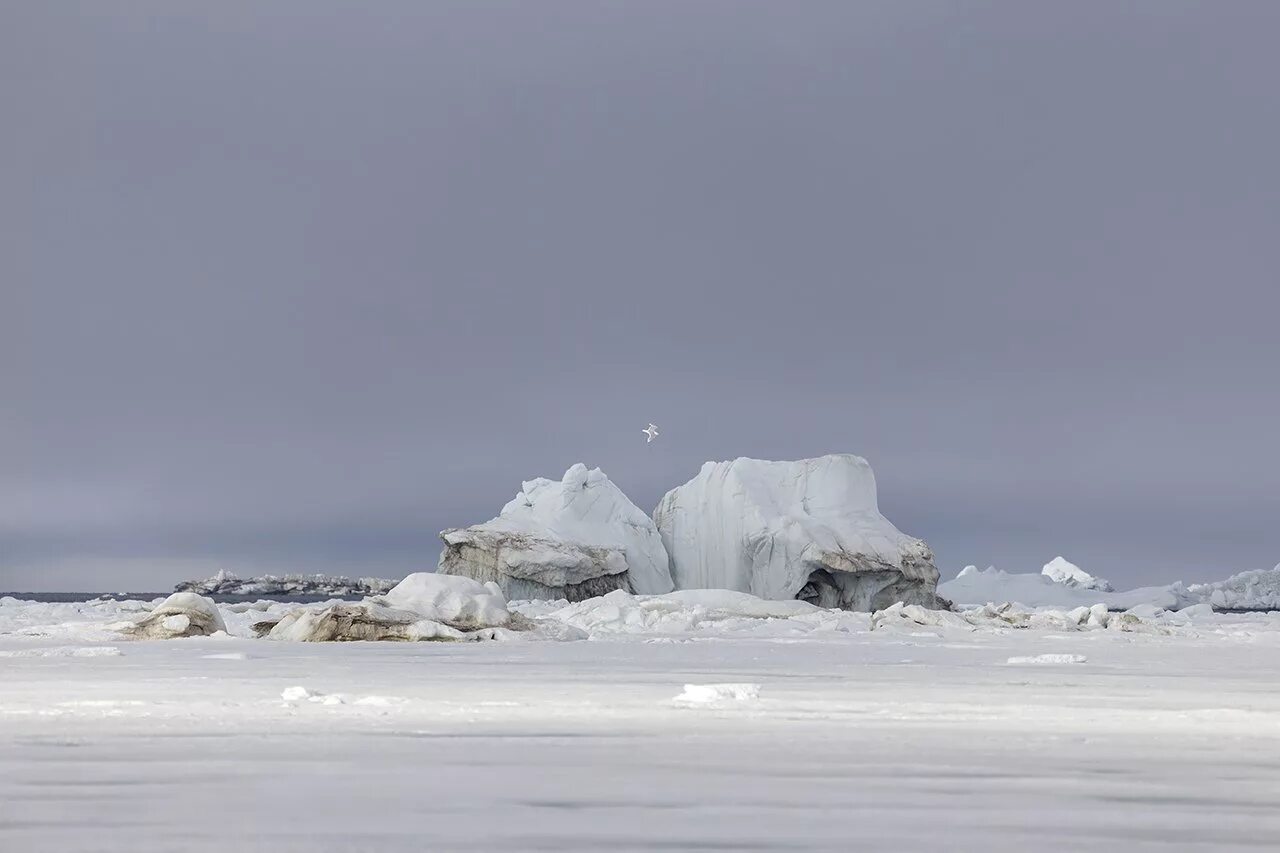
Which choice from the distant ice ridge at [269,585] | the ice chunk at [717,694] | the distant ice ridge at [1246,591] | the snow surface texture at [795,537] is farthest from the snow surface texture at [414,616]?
the distant ice ridge at [269,585]

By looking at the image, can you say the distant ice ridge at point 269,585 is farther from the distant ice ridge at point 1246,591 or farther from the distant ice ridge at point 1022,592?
the distant ice ridge at point 1246,591

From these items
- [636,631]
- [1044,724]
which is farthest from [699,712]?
[636,631]

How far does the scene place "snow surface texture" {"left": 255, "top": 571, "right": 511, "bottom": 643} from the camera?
14.8 m

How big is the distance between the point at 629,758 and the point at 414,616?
11.1 metres

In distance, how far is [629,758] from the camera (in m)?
4.30

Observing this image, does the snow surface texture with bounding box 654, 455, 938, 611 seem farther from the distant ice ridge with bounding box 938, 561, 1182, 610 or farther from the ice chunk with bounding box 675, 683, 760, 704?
the distant ice ridge with bounding box 938, 561, 1182, 610

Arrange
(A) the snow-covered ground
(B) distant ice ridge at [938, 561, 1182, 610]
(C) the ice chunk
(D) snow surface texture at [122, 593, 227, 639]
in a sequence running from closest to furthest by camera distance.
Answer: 1. (A) the snow-covered ground
2. (C) the ice chunk
3. (D) snow surface texture at [122, 593, 227, 639]
4. (B) distant ice ridge at [938, 561, 1182, 610]

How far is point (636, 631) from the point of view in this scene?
1922cm

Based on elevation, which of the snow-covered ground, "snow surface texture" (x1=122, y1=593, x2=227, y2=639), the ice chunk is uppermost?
"snow surface texture" (x1=122, y1=593, x2=227, y2=639)

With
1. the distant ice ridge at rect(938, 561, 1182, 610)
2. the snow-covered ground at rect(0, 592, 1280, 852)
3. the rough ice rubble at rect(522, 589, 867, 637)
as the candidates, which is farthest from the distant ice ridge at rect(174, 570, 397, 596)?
the snow-covered ground at rect(0, 592, 1280, 852)

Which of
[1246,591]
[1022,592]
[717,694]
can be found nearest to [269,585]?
[1022,592]

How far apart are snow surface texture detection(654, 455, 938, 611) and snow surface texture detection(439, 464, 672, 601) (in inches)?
50.5

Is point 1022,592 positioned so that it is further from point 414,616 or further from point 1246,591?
point 414,616

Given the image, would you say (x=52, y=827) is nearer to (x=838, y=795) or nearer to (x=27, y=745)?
(x=27, y=745)
